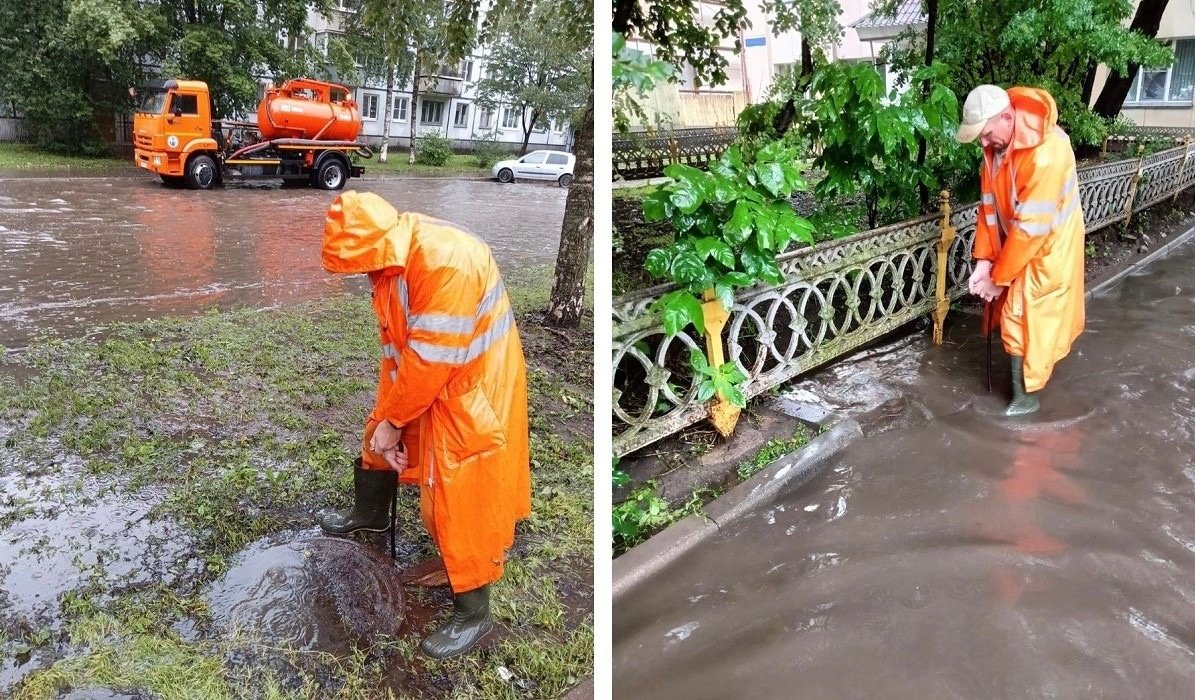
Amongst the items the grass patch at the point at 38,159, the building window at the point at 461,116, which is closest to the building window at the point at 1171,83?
the building window at the point at 461,116

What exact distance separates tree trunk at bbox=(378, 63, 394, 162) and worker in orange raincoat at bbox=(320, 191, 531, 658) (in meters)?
0.20

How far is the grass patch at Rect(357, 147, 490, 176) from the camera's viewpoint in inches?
63.2

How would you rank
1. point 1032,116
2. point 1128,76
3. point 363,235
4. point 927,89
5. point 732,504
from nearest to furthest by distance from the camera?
point 363,235 → point 732,504 → point 1032,116 → point 927,89 → point 1128,76

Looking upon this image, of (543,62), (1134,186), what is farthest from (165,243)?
(1134,186)

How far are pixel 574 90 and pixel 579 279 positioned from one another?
41 cm

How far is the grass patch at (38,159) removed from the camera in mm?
1374

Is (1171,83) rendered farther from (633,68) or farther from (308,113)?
(308,113)

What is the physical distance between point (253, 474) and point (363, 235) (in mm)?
534

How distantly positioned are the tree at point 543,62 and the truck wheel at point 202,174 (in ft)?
1.75

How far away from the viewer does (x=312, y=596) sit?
4.70 feet

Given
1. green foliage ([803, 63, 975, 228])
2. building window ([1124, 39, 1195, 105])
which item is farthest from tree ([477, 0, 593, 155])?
building window ([1124, 39, 1195, 105])

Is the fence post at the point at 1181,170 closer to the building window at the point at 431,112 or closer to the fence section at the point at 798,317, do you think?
the fence section at the point at 798,317

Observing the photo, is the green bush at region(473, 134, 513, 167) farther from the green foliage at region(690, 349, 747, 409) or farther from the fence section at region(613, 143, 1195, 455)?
the green foliage at region(690, 349, 747, 409)

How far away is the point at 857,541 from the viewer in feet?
6.37
